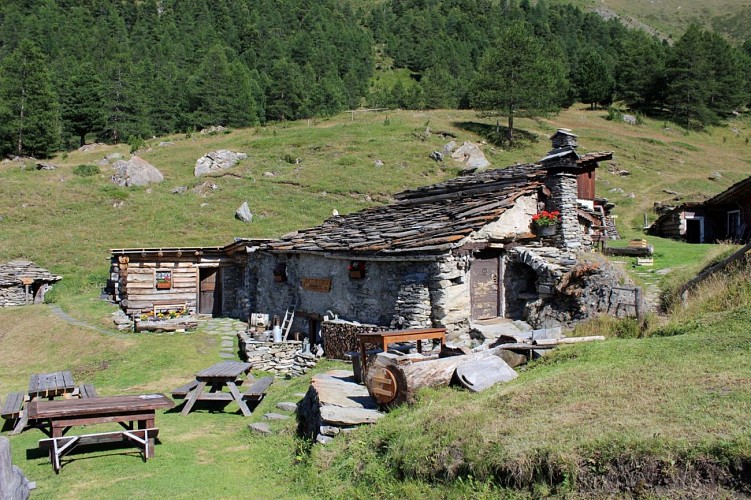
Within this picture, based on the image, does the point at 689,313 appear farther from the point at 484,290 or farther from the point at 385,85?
the point at 385,85

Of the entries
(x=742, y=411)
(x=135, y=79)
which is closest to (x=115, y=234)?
(x=742, y=411)

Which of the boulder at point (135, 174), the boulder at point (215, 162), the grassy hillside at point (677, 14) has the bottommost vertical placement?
the boulder at point (135, 174)

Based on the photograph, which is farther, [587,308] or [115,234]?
[115,234]

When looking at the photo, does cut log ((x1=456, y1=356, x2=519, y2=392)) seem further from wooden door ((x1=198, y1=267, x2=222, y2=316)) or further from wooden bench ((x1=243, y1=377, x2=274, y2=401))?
wooden door ((x1=198, y1=267, x2=222, y2=316))

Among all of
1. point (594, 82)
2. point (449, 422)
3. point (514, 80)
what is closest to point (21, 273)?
point (449, 422)

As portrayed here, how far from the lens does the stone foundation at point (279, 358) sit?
53.1 feet

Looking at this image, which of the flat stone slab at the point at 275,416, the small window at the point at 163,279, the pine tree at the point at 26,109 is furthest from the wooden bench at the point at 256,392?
the pine tree at the point at 26,109

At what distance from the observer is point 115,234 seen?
33469 millimetres

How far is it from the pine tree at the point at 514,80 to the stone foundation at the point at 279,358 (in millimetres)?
41752

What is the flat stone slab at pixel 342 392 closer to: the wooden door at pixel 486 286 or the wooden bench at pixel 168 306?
the wooden door at pixel 486 286

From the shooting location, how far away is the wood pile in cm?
1538

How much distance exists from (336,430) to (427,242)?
6691 mm

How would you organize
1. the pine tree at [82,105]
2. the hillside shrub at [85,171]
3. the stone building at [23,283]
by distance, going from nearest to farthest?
the stone building at [23,283] → the hillside shrub at [85,171] → the pine tree at [82,105]

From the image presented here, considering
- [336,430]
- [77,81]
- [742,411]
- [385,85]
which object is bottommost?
[336,430]
